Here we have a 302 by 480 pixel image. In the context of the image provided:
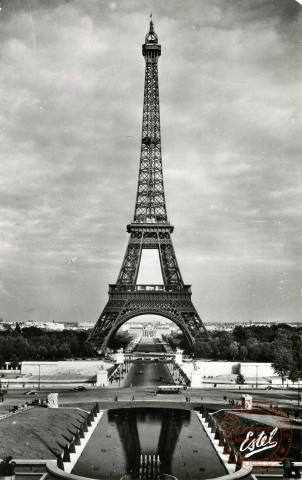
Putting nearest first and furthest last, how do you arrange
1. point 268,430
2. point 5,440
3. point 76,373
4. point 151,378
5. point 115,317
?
point 5,440 < point 268,430 < point 151,378 < point 76,373 < point 115,317

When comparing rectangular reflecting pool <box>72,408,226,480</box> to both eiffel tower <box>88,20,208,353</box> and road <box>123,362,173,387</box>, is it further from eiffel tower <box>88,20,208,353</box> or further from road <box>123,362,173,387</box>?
eiffel tower <box>88,20,208,353</box>

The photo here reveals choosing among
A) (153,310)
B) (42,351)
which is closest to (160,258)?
(153,310)

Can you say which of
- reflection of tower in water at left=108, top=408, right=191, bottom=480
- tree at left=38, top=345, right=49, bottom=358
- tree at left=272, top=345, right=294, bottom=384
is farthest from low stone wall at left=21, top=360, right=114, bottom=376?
reflection of tower in water at left=108, top=408, right=191, bottom=480

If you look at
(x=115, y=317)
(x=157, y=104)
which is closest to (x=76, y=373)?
(x=115, y=317)

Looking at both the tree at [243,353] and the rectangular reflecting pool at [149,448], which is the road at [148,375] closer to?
the tree at [243,353]

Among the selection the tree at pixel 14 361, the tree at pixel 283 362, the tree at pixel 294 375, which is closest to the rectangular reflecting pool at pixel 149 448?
the tree at pixel 294 375

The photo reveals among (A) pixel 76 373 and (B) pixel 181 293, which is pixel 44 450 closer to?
(A) pixel 76 373

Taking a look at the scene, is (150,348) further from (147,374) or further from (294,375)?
(294,375)
